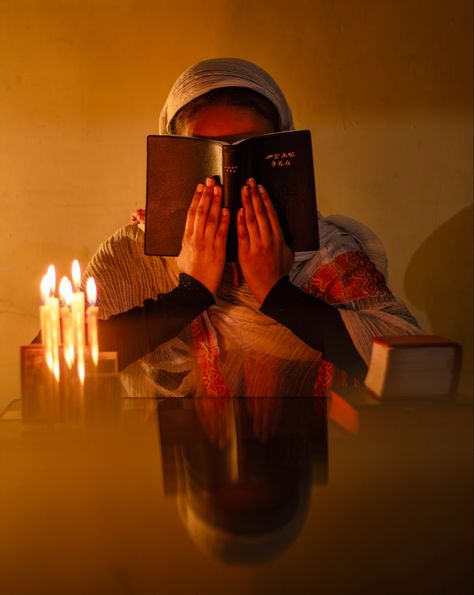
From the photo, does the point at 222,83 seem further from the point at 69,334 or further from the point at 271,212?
the point at 69,334

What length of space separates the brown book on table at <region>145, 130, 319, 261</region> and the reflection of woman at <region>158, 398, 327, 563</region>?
1.22 feet

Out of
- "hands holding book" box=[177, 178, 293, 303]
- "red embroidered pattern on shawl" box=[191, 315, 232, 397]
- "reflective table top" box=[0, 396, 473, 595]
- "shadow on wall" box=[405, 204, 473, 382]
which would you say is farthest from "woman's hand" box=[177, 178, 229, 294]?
"shadow on wall" box=[405, 204, 473, 382]

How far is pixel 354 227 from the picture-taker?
5.00 feet

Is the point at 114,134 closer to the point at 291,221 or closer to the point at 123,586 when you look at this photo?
the point at 291,221

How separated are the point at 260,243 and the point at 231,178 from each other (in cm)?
15

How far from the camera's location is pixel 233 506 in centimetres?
75

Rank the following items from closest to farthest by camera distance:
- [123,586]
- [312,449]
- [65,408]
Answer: [123,586]
[312,449]
[65,408]

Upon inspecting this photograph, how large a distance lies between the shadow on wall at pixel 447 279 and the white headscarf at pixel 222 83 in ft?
1.53

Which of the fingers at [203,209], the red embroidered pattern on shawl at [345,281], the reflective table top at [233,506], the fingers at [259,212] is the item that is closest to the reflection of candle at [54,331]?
the reflective table top at [233,506]

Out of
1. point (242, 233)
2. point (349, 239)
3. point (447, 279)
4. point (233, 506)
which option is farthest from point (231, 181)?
point (233, 506)

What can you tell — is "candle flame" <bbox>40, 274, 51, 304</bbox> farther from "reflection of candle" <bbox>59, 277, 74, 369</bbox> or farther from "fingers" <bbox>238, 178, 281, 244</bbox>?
"fingers" <bbox>238, 178, 281, 244</bbox>

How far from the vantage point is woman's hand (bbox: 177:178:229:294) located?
1.35 metres

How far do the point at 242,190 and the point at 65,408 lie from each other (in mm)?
566

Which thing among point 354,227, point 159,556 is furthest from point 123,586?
point 354,227
